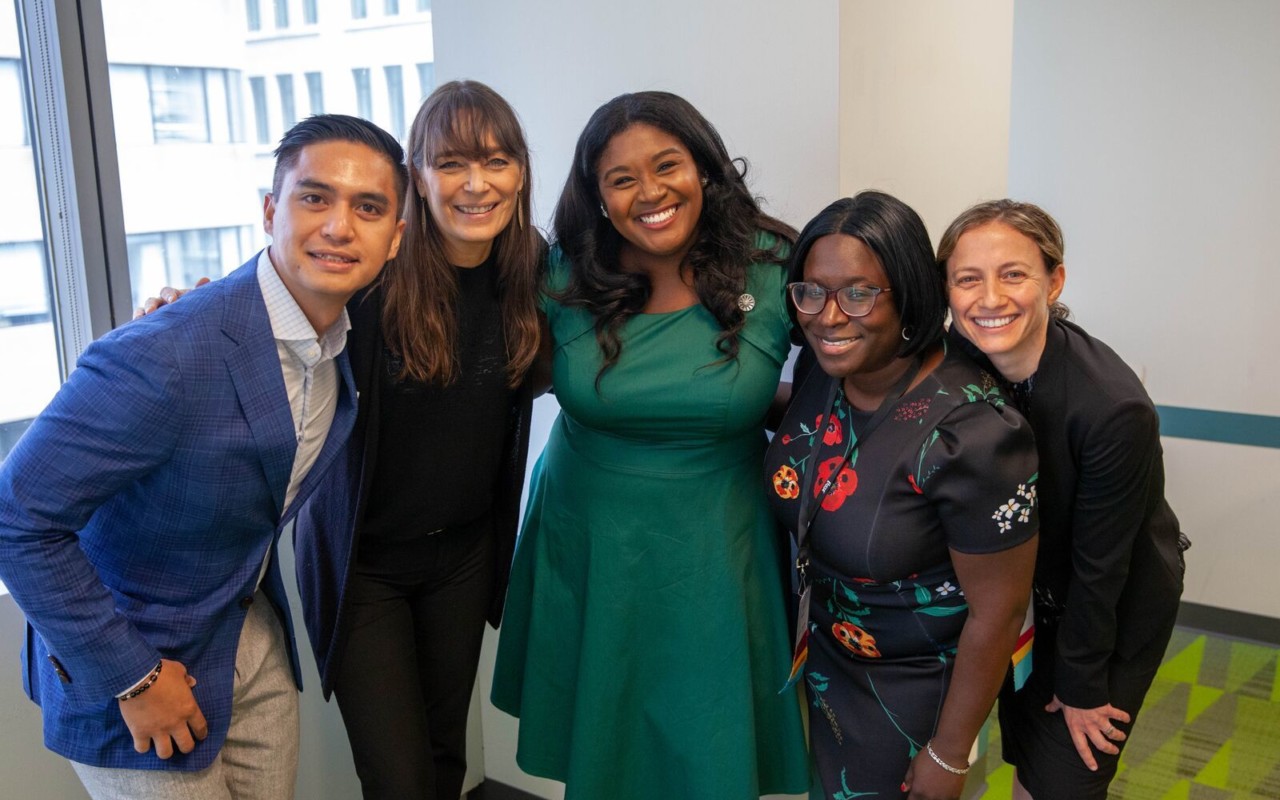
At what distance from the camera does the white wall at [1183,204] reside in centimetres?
365

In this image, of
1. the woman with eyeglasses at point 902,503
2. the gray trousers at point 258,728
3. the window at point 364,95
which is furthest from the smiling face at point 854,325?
the window at point 364,95

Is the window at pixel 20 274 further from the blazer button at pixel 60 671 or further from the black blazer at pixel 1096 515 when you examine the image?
the black blazer at pixel 1096 515

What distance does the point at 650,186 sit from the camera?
1.88 m

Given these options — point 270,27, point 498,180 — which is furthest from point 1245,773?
point 270,27

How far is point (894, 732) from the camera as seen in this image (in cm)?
175

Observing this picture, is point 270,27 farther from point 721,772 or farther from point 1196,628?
point 1196,628

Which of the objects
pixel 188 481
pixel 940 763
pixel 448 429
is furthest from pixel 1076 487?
pixel 188 481

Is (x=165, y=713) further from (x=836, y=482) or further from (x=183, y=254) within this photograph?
(x=183, y=254)

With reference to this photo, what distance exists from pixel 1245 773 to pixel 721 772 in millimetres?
1980

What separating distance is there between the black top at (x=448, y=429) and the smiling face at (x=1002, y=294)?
0.81m

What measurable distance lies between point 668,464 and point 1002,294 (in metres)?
0.65

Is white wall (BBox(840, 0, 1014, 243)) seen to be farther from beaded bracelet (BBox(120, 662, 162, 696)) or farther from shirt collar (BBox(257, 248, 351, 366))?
beaded bracelet (BBox(120, 662, 162, 696))

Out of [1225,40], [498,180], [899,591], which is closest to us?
[899,591]

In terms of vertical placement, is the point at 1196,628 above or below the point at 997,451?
below
